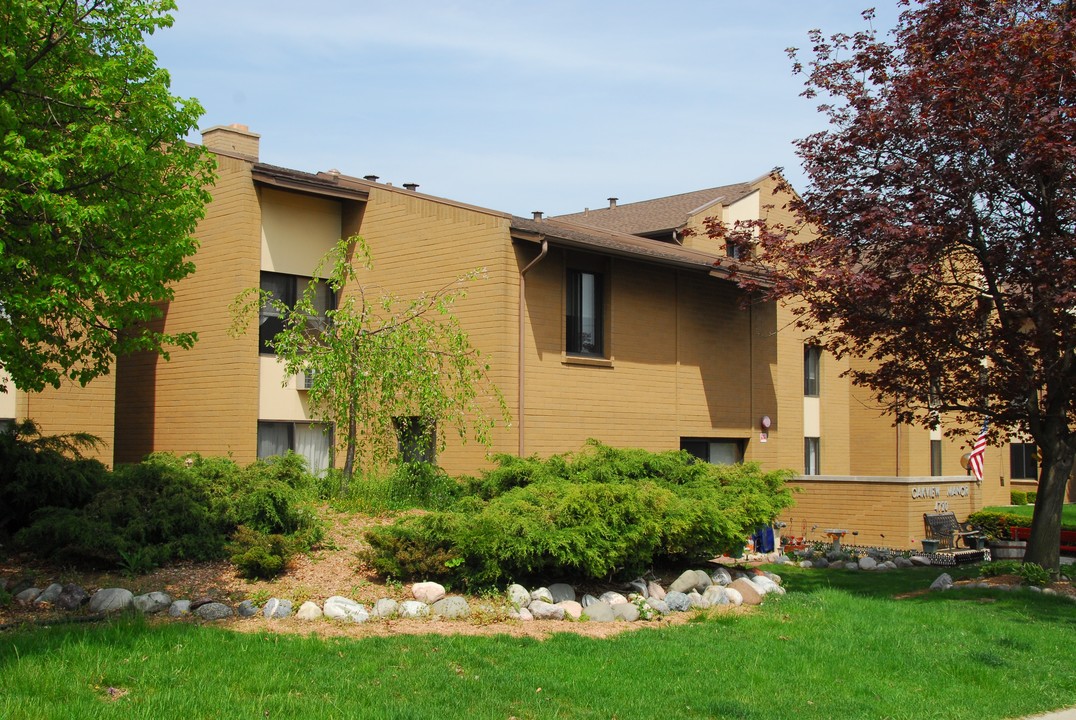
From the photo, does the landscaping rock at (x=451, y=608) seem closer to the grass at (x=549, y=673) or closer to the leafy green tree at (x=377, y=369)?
the grass at (x=549, y=673)

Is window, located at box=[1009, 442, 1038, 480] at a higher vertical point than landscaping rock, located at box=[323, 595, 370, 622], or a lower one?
higher

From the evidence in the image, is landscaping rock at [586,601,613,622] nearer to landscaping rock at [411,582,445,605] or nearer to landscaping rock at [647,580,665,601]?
landscaping rock at [647,580,665,601]

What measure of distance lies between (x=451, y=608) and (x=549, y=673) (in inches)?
91.2

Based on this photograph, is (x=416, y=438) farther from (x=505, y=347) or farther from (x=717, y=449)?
(x=717, y=449)

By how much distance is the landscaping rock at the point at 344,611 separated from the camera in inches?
367

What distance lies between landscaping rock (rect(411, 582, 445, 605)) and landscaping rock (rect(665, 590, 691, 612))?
2.55m

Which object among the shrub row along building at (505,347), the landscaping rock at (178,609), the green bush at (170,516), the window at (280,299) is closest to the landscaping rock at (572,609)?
the green bush at (170,516)

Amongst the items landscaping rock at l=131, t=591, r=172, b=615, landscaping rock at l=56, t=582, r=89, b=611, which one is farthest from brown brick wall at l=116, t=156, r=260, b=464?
landscaping rock at l=131, t=591, r=172, b=615

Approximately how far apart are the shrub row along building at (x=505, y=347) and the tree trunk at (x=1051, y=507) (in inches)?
192

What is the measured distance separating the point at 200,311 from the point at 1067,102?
586 inches

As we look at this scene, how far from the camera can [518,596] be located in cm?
1031

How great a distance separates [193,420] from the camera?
757 inches

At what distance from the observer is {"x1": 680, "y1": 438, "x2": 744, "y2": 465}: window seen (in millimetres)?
21531

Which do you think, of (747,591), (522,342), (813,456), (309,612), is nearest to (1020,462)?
(813,456)
